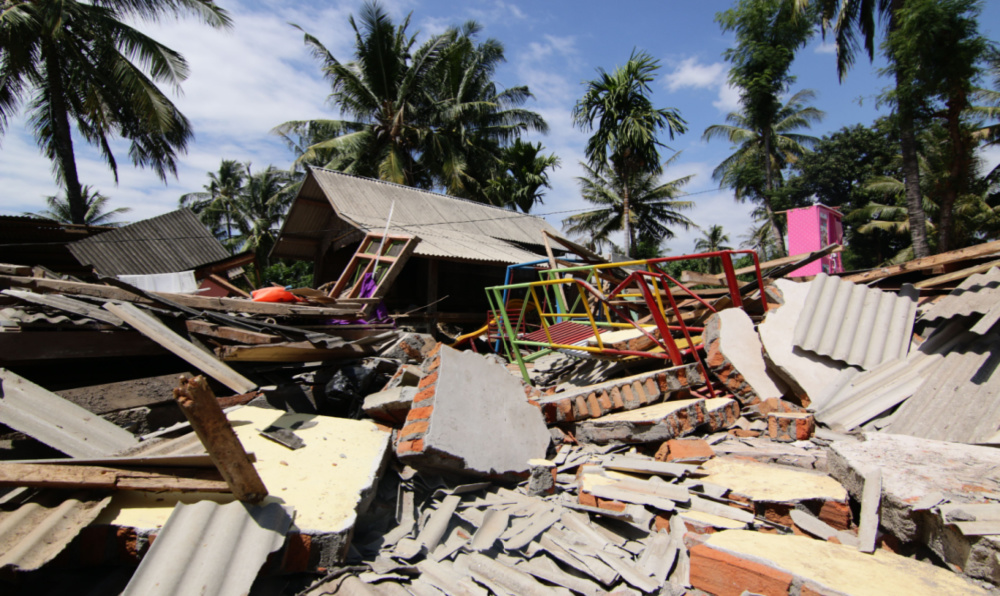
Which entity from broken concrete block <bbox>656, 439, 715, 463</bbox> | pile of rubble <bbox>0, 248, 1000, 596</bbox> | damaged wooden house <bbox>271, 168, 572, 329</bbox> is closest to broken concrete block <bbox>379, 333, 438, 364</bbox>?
pile of rubble <bbox>0, 248, 1000, 596</bbox>

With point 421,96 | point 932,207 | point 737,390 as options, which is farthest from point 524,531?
point 932,207

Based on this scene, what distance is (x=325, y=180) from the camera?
37.6 feet

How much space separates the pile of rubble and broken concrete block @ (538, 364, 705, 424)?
0.06ft

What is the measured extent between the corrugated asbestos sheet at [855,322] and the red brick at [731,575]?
7.84 ft

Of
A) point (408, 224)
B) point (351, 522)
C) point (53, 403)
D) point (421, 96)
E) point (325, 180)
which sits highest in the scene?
point (421, 96)

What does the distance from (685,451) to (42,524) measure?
10.2 ft

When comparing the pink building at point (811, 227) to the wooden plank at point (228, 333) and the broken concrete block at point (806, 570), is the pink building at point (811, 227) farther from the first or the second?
the wooden plank at point (228, 333)

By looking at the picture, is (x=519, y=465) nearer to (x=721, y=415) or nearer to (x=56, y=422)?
(x=721, y=415)

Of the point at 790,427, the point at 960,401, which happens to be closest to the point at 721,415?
the point at 790,427

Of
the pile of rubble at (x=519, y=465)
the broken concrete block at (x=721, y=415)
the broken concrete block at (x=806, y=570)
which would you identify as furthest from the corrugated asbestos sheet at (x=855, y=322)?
the broken concrete block at (x=806, y=570)

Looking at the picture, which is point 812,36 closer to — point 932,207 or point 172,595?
point 932,207

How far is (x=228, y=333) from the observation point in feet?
11.6

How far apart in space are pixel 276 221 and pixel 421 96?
54.1 feet

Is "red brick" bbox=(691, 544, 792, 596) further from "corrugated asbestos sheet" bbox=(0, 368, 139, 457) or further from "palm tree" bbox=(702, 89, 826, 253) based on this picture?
"palm tree" bbox=(702, 89, 826, 253)
